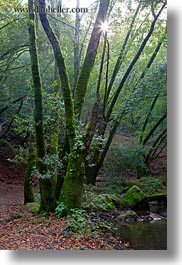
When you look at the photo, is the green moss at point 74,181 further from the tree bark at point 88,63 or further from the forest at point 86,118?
the tree bark at point 88,63

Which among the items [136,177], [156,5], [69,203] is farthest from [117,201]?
[156,5]

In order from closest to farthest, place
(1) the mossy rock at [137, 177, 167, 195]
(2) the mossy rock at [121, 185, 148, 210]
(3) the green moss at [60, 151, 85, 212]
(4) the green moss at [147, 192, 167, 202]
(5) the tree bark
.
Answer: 1. (4) the green moss at [147, 192, 167, 202]
2. (1) the mossy rock at [137, 177, 167, 195]
3. (3) the green moss at [60, 151, 85, 212]
4. (5) the tree bark
5. (2) the mossy rock at [121, 185, 148, 210]

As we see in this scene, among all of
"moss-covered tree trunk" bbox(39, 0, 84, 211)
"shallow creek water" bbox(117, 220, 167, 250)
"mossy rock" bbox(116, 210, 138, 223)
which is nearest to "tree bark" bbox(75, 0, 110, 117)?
"moss-covered tree trunk" bbox(39, 0, 84, 211)

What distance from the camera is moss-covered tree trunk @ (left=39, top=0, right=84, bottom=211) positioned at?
4.26 meters

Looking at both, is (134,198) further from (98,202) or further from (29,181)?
(29,181)

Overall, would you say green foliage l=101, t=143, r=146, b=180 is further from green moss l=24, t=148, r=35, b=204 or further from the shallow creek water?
green moss l=24, t=148, r=35, b=204

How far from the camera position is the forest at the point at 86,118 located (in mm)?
3955

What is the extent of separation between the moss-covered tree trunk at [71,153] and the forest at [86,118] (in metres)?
0.01

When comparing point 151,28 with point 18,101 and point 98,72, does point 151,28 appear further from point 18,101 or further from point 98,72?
point 18,101

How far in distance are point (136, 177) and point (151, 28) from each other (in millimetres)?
2070

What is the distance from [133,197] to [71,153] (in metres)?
1.28

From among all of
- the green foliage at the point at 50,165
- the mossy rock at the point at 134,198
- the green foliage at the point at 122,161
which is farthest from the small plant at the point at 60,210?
the mossy rock at the point at 134,198

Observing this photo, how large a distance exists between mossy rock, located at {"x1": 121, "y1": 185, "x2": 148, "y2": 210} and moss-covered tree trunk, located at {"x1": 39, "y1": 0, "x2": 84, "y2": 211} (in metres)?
0.95

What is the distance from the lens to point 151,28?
489cm
